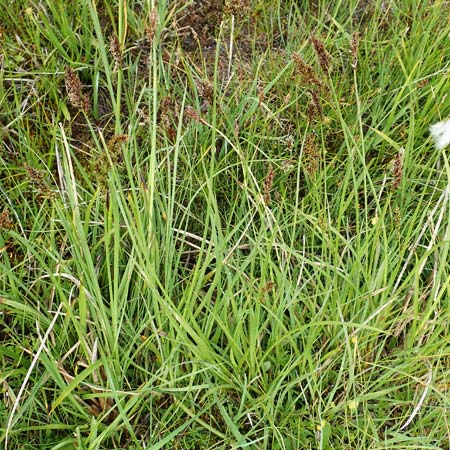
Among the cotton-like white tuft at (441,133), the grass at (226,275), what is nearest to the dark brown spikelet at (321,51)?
the grass at (226,275)

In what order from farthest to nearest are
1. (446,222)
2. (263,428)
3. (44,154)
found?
1. (44,154)
2. (446,222)
3. (263,428)

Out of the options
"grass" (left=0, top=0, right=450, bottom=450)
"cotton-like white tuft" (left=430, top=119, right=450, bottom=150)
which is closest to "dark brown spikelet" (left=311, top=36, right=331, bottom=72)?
"grass" (left=0, top=0, right=450, bottom=450)

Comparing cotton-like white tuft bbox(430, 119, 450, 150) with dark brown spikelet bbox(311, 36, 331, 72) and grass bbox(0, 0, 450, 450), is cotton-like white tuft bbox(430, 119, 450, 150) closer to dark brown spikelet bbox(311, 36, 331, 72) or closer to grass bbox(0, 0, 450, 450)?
grass bbox(0, 0, 450, 450)

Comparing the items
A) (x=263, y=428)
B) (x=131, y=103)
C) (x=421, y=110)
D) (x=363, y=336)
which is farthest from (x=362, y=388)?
(x=131, y=103)

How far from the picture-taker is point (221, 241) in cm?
166

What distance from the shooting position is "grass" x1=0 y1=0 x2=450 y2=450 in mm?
1574

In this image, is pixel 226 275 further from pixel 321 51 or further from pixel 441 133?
pixel 441 133

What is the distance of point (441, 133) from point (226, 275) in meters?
0.76

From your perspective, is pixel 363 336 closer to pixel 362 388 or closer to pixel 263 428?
pixel 362 388

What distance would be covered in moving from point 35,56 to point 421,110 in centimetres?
131

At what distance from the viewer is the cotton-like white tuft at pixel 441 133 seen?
1.81m

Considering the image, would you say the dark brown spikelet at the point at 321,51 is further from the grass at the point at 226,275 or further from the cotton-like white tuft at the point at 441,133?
the cotton-like white tuft at the point at 441,133

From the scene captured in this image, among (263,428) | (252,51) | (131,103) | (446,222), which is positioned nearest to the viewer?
(263,428)

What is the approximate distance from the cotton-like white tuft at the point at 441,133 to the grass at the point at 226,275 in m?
0.07
